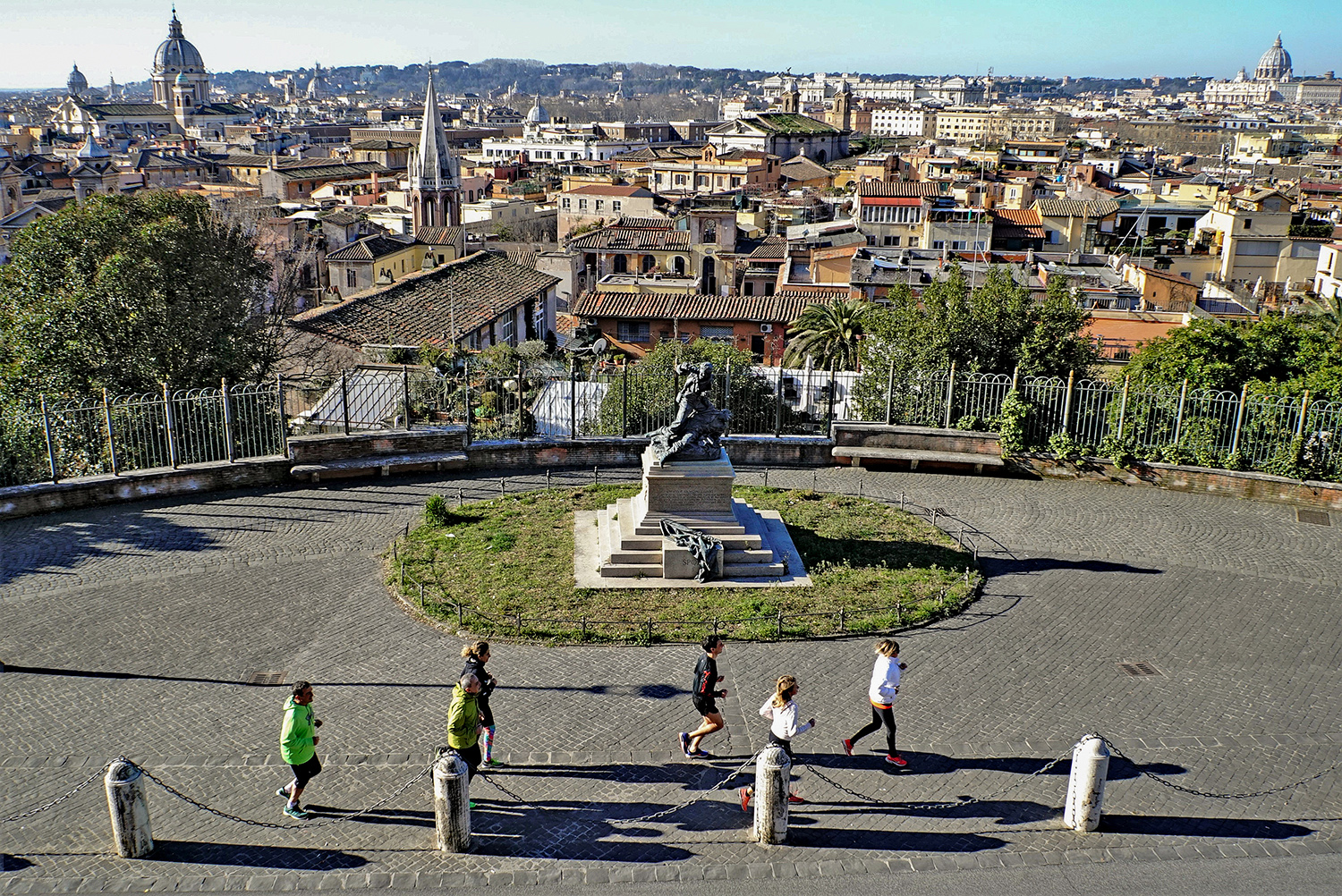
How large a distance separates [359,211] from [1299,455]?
2461 inches

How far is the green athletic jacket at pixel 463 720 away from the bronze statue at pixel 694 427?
554cm

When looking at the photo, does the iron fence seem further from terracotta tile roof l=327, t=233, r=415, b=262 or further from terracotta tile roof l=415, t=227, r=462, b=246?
terracotta tile roof l=415, t=227, r=462, b=246

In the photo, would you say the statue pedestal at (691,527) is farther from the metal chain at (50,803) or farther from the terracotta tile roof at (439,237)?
the terracotta tile roof at (439,237)

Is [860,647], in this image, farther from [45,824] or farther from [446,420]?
[446,420]

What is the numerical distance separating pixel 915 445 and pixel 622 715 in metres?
9.68

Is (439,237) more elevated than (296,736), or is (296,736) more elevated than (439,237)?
(439,237)

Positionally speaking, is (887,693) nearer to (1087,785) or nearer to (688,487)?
(1087,785)

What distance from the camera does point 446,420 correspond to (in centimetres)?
1916

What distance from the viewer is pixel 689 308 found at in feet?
136

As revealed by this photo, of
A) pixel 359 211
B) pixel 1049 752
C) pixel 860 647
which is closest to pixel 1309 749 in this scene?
pixel 1049 752

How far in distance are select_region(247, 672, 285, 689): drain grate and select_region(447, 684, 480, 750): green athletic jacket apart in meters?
3.08

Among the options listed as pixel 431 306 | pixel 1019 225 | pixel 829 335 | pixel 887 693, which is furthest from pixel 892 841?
pixel 1019 225

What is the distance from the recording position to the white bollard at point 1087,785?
28.3ft

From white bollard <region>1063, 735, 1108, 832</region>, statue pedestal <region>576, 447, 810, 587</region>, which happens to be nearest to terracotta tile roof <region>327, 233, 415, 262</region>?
statue pedestal <region>576, 447, 810, 587</region>
